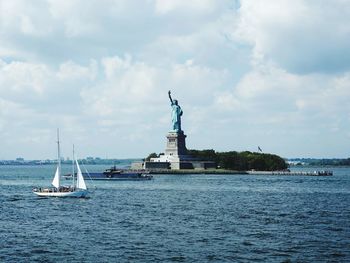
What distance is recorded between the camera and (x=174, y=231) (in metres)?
47.7

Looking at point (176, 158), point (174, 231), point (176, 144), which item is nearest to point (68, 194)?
point (174, 231)

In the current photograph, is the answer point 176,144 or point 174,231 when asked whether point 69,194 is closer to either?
point 174,231

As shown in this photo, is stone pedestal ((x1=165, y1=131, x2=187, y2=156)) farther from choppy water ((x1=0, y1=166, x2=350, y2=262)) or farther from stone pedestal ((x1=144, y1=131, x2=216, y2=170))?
choppy water ((x1=0, y1=166, x2=350, y2=262))

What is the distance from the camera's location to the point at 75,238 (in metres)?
44.1


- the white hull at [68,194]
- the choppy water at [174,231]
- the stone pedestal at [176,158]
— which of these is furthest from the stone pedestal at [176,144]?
the choppy water at [174,231]

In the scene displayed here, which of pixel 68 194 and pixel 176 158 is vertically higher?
pixel 176 158

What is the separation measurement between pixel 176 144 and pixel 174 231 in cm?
13615

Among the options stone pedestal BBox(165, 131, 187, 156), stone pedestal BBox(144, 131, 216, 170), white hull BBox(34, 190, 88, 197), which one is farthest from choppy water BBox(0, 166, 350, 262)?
stone pedestal BBox(165, 131, 187, 156)

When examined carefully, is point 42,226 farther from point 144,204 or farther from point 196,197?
point 196,197

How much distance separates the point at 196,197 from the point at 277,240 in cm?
4171

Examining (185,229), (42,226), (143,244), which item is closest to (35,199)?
(42,226)

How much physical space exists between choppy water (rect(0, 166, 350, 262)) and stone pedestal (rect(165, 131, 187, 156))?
348ft

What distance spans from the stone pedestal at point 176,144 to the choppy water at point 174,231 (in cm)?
10606

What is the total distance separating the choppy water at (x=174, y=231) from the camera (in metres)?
37.4
